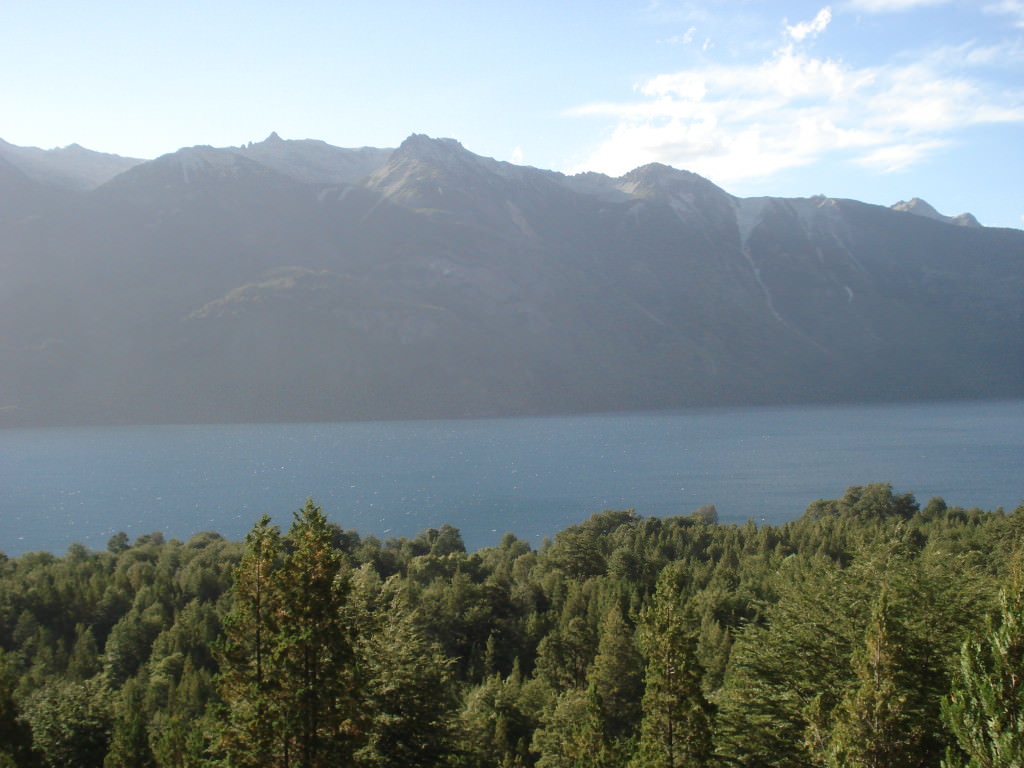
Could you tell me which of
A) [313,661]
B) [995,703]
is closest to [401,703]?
[313,661]

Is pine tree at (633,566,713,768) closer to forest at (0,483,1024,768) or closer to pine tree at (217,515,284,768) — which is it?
forest at (0,483,1024,768)

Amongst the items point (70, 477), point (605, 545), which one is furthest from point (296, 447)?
point (605, 545)

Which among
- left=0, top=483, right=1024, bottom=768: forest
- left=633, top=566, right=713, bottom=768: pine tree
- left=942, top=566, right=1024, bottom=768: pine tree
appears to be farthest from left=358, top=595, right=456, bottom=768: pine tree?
left=942, top=566, right=1024, bottom=768: pine tree

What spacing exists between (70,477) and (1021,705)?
5769 inches

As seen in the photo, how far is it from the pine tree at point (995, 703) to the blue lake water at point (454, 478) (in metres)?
79.6

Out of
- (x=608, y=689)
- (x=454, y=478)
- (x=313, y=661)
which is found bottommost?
(x=454, y=478)

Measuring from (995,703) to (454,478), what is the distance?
123 m

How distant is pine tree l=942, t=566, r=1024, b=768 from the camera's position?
30.2 ft

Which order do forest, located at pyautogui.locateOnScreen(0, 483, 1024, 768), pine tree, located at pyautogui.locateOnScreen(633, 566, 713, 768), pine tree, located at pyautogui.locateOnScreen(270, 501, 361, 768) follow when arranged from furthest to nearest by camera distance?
pine tree, located at pyautogui.locateOnScreen(633, 566, 713, 768) < pine tree, located at pyautogui.locateOnScreen(270, 501, 361, 768) < forest, located at pyautogui.locateOnScreen(0, 483, 1024, 768)

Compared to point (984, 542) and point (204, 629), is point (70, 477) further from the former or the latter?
point (984, 542)

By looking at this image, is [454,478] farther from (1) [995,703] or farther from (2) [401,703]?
(1) [995,703]

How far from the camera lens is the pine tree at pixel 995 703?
9211 millimetres

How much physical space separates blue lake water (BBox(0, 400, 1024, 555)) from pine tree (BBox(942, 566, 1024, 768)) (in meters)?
79.6

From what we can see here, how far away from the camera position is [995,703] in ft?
31.4
